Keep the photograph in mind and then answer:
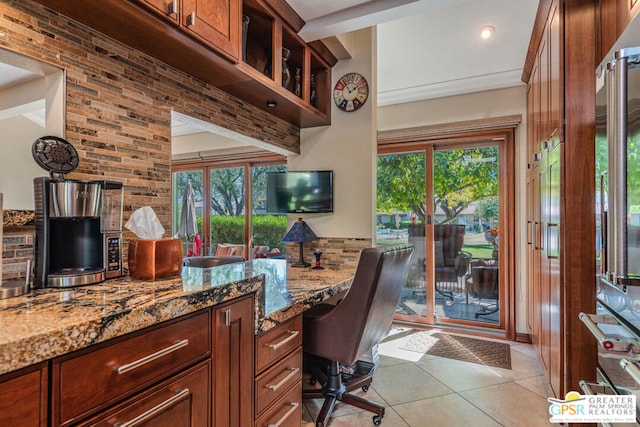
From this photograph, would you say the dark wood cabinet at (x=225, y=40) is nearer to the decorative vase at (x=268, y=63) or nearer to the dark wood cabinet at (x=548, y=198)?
the decorative vase at (x=268, y=63)

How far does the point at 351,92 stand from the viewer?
287cm

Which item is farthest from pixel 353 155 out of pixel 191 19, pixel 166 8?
pixel 166 8

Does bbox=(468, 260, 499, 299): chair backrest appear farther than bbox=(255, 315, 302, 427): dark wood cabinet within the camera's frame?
Yes

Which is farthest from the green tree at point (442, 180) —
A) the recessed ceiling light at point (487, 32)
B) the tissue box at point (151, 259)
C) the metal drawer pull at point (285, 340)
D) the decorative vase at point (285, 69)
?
the tissue box at point (151, 259)

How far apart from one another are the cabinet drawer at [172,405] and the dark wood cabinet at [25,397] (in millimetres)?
116

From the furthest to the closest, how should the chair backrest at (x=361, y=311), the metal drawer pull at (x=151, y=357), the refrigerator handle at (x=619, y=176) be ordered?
the chair backrest at (x=361, y=311) → the refrigerator handle at (x=619, y=176) → the metal drawer pull at (x=151, y=357)

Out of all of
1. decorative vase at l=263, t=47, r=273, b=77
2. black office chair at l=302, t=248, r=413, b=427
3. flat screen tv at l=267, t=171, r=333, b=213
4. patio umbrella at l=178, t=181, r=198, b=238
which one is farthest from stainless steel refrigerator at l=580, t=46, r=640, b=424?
patio umbrella at l=178, t=181, r=198, b=238

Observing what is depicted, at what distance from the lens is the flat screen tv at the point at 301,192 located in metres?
2.91

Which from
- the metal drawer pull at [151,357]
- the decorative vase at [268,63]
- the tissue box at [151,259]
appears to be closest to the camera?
the metal drawer pull at [151,357]

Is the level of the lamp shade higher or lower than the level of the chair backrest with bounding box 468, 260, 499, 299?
higher

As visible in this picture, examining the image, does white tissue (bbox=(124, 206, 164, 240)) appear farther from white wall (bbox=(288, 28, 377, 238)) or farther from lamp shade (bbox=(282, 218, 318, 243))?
white wall (bbox=(288, 28, 377, 238))

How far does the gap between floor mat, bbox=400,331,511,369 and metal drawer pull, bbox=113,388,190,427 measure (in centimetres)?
261

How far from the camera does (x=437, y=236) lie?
3811 millimetres

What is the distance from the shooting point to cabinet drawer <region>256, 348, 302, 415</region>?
1.37 m
